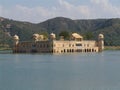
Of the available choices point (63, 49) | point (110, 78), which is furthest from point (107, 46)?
point (110, 78)

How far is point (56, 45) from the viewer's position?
361 feet

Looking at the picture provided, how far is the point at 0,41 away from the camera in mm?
176750

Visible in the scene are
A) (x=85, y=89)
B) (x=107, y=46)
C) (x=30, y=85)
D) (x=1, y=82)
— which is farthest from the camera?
(x=107, y=46)

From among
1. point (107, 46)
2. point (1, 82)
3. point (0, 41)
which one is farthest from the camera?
point (0, 41)

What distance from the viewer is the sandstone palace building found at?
364 feet

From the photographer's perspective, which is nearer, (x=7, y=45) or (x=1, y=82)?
(x=1, y=82)

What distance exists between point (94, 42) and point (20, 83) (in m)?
90.5

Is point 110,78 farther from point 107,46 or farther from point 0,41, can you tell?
point 0,41

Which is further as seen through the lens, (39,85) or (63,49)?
(63,49)

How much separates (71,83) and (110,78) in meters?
4.54

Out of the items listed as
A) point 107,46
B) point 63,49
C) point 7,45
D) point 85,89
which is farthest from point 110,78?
point 7,45

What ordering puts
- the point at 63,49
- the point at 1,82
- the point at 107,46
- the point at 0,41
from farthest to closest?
the point at 0,41, the point at 107,46, the point at 63,49, the point at 1,82

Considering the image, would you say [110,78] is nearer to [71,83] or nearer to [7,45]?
[71,83]

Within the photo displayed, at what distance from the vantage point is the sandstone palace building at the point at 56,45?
4365 inches
